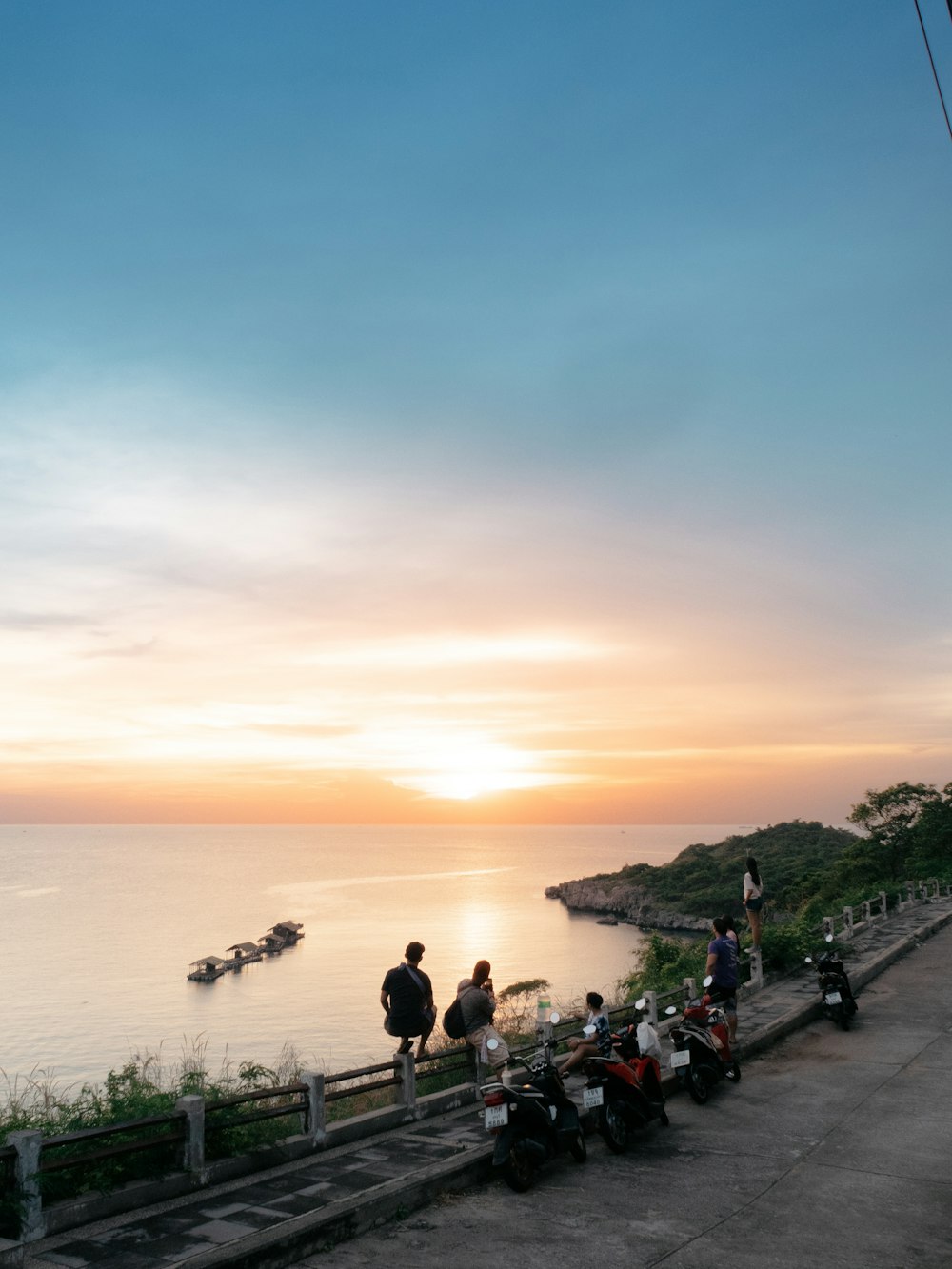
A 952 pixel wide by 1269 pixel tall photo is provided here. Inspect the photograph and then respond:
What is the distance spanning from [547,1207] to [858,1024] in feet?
38.4

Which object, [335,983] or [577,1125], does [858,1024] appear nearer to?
[577,1125]

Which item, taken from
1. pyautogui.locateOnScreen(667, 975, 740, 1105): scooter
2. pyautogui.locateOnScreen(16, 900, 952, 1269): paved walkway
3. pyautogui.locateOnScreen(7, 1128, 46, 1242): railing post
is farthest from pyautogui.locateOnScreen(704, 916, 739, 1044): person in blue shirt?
pyautogui.locateOnScreen(7, 1128, 46, 1242): railing post

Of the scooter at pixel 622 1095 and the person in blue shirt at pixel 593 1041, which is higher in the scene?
the person in blue shirt at pixel 593 1041

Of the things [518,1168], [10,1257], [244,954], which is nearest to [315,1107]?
[518,1168]

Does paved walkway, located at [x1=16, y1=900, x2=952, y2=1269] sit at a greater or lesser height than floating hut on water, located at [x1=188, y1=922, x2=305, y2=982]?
greater

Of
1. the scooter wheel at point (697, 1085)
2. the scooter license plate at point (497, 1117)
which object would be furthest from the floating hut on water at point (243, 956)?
the scooter license plate at point (497, 1117)

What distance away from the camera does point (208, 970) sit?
90.3 meters

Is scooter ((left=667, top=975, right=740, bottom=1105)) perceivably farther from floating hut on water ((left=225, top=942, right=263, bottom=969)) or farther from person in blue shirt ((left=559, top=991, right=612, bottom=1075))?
floating hut on water ((left=225, top=942, right=263, bottom=969))

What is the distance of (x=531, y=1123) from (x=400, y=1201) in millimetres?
1681

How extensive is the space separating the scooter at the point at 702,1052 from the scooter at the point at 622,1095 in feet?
3.55

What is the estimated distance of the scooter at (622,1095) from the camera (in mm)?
10547

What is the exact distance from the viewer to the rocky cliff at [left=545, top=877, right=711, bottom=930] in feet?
378

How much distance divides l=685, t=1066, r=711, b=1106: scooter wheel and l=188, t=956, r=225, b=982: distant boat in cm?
8612

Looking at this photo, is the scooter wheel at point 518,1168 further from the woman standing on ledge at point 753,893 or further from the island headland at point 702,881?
the island headland at point 702,881
